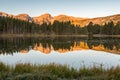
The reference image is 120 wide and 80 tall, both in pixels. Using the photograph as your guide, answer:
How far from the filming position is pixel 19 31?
155 meters

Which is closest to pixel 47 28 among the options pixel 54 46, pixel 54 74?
pixel 54 46

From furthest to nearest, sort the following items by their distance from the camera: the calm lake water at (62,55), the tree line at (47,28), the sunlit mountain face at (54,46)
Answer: the tree line at (47,28), the sunlit mountain face at (54,46), the calm lake water at (62,55)

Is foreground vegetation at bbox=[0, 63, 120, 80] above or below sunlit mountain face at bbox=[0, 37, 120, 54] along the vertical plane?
above

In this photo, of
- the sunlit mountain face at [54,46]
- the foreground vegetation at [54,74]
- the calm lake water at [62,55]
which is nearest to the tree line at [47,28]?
the sunlit mountain face at [54,46]

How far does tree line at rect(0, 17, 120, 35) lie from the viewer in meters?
145

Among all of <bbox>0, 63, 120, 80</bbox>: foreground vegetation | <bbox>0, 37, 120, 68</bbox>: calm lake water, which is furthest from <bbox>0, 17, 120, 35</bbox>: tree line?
<bbox>0, 63, 120, 80</bbox>: foreground vegetation

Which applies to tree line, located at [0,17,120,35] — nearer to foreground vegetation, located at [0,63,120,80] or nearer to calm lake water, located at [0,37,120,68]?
calm lake water, located at [0,37,120,68]

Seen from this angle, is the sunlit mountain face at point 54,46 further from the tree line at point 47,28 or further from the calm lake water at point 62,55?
the tree line at point 47,28

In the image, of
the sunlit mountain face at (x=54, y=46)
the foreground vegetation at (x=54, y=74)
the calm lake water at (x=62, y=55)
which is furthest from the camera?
the sunlit mountain face at (x=54, y=46)

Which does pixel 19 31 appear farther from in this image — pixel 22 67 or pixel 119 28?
pixel 22 67

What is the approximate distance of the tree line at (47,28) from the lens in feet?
476

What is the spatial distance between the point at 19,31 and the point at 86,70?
463ft

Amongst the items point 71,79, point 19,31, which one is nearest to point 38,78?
point 71,79

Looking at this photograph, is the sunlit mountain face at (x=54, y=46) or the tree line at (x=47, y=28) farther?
the tree line at (x=47, y=28)
